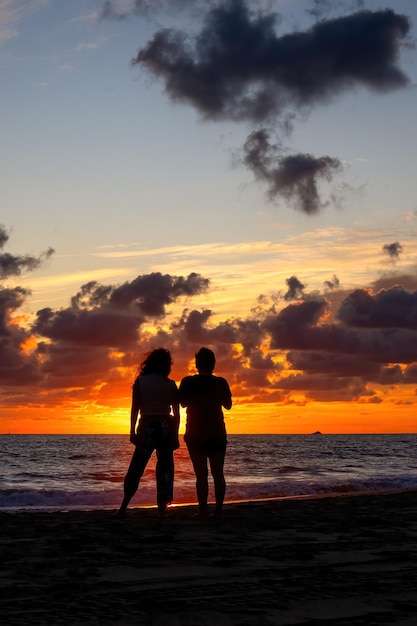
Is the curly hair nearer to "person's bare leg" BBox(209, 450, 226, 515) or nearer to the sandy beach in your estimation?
"person's bare leg" BBox(209, 450, 226, 515)

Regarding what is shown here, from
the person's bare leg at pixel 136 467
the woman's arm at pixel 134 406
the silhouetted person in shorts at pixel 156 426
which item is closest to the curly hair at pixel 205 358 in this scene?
the silhouetted person in shorts at pixel 156 426

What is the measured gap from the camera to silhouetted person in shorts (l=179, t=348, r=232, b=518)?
30.6 feet

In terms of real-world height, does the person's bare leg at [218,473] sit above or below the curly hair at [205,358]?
below

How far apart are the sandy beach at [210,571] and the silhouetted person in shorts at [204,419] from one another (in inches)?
23.3

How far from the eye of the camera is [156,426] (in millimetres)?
9172

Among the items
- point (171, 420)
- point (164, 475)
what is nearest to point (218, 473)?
point (164, 475)

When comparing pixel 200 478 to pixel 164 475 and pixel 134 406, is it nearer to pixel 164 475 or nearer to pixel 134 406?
pixel 164 475

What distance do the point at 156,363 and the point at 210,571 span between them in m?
4.31

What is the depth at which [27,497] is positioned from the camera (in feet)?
68.2

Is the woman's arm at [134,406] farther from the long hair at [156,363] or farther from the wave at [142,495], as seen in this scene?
the wave at [142,495]

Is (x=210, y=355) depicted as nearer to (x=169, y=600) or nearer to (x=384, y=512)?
(x=384, y=512)

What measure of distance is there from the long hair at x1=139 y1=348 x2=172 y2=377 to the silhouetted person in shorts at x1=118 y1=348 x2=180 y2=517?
0.01 m

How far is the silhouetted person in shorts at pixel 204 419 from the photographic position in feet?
30.6

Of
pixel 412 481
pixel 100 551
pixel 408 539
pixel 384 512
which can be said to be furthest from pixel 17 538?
pixel 412 481
